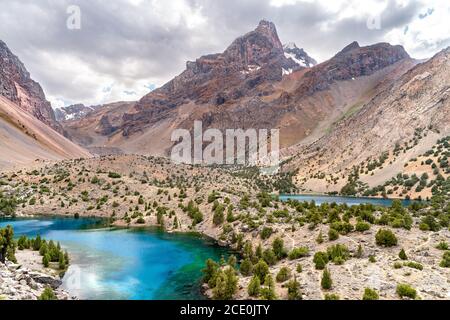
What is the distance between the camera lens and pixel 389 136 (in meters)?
132

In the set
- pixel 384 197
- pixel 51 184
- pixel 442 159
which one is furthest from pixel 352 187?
pixel 51 184

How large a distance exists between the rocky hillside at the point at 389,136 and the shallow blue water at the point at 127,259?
73036mm

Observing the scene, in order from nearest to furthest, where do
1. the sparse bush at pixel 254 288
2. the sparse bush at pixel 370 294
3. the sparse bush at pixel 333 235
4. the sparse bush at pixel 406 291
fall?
the sparse bush at pixel 370 294, the sparse bush at pixel 406 291, the sparse bush at pixel 254 288, the sparse bush at pixel 333 235

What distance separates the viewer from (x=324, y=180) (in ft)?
419

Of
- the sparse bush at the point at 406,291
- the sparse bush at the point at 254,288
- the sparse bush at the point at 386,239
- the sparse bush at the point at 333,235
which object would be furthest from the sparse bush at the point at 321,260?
the sparse bush at the point at 406,291

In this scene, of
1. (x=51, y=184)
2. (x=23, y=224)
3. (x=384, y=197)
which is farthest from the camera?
(x=384, y=197)

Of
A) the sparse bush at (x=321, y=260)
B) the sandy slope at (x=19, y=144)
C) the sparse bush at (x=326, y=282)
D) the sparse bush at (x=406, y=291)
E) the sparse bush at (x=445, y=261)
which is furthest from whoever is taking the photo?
the sandy slope at (x=19, y=144)

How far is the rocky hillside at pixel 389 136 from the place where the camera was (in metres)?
112

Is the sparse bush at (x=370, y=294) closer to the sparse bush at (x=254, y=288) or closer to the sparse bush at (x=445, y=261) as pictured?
the sparse bush at (x=254, y=288)

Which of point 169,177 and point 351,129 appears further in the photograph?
point 351,129
